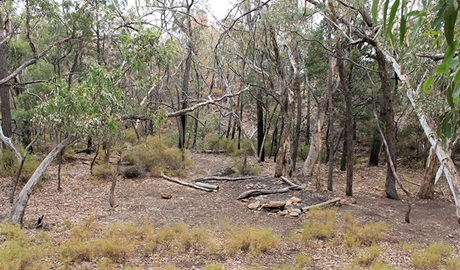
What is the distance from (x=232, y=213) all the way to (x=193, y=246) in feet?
7.99

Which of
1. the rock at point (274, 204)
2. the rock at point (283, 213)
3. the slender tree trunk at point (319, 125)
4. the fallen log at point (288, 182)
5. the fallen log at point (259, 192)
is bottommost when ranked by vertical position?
the rock at point (283, 213)

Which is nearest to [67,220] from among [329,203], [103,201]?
[103,201]

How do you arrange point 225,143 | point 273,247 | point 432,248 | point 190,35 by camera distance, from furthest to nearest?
point 225,143, point 190,35, point 273,247, point 432,248

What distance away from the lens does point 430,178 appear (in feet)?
30.0

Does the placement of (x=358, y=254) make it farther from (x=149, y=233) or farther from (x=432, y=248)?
(x=149, y=233)

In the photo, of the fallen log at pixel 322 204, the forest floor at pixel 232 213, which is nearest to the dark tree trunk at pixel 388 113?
the forest floor at pixel 232 213

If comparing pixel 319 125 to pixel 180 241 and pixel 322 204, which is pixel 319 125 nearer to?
pixel 322 204

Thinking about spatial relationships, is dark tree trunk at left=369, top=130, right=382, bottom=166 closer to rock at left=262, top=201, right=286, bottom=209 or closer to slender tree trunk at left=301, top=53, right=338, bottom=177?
slender tree trunk at left=301, top=53, right=338, bottom=177

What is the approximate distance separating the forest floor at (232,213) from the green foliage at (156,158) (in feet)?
2.38

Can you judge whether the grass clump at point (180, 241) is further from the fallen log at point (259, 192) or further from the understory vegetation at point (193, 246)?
the fallen log at point (259, 192)

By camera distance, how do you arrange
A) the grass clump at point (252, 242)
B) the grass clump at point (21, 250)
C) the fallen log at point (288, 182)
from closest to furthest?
the grass clump at point (21, 250) → the grass clump at point (252, 242) → the fallen log at point (288, 182)

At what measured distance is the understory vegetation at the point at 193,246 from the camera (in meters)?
4.65

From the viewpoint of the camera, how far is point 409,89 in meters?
6.13

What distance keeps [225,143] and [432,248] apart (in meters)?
14.6
